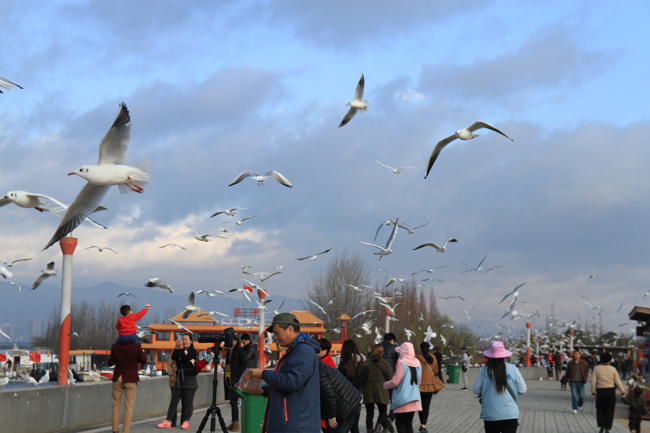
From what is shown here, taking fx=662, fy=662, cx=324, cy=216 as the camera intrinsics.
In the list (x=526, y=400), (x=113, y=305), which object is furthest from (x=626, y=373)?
(x=113, y=305)

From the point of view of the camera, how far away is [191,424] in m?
12.7

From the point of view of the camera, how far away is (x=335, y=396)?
Result: 5.51 metres

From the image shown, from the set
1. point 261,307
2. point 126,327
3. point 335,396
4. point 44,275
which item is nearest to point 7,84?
point 126,327

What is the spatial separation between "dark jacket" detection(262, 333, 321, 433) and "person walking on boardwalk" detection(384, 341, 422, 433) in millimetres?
4613

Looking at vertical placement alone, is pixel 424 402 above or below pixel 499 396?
below

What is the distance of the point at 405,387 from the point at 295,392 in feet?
16.2

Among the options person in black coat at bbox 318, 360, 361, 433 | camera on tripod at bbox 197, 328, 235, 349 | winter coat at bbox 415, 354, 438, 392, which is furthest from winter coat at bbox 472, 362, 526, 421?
camera on tripod at bbox 197, 328, 235, 349

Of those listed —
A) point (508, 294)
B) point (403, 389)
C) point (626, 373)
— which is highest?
point (508, 294)

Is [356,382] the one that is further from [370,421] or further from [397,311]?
[397,311]

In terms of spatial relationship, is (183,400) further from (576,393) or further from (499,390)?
(576,393)

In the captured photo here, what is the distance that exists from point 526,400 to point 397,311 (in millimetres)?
43039

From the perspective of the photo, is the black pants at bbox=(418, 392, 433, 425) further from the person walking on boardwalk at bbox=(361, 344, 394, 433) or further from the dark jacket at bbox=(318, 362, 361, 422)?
the dark jacket at bbox=(318, 362, 361, 422)

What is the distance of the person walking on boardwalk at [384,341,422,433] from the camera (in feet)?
31.0

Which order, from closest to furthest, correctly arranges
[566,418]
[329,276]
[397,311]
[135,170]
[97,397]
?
[135,170], [97,397], [566,418], [329,276], [397,311]
